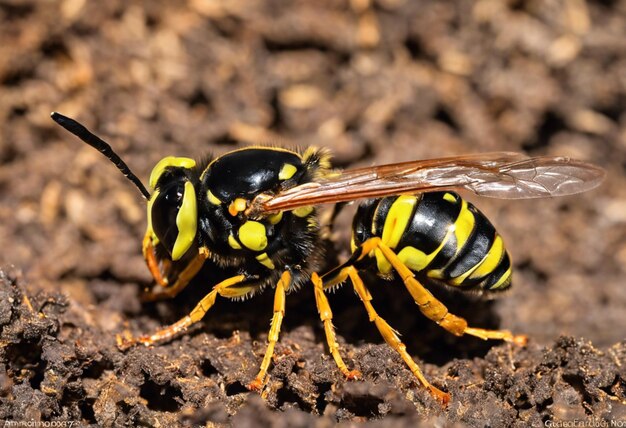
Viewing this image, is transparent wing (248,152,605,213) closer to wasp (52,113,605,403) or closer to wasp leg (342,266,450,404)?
wasp (52,113,605,403)

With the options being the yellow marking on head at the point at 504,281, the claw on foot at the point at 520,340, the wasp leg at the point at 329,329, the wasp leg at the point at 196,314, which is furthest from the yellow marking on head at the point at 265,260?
the claw on foot at the point at 520,340

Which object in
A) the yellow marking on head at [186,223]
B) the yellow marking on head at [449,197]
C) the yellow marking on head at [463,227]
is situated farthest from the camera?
the yellow marking on head at [449,197]

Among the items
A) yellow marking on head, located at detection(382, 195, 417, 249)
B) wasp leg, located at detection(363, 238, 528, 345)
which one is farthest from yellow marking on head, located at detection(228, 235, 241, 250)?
yellow marking on head, located at detection(382, 195, 417, 249)

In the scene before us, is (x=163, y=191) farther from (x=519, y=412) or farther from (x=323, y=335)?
(x=519, y=412)

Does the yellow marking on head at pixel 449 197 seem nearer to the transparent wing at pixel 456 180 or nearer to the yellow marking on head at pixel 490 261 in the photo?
the transparent wing at pixel 456 180

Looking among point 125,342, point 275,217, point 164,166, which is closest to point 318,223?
point 275,217
